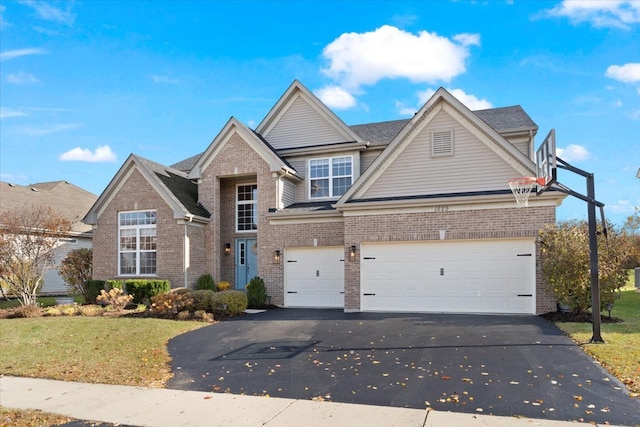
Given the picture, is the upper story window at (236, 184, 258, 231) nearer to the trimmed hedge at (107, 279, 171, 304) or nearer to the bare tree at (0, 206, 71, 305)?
the trimmed hedge at (107, 279, 171, 304)

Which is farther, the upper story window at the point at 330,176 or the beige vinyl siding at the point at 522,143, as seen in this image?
the upper story window at the point at 330,176

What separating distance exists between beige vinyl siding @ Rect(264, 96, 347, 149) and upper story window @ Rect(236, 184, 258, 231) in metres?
2.35

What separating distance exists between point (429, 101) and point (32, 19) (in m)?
13.3

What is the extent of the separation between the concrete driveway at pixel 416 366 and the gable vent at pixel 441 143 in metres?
5.56

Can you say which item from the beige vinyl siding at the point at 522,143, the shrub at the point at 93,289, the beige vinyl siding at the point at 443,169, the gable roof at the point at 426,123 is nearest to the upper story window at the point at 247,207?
the gable roof at the point at 426,123

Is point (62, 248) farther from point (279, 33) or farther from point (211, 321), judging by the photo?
point (279, 33)

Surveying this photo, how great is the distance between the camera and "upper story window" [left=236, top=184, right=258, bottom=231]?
19.7 metres

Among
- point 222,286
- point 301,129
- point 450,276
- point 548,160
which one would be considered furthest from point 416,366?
point 301,129

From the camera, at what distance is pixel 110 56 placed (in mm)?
15539

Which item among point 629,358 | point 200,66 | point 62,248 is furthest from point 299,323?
point 62,248

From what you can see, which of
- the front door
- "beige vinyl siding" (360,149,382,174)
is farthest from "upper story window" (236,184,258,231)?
"beige vinyl siding" (360,149,382,174)

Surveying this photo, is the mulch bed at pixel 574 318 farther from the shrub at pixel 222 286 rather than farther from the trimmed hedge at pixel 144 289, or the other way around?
the trimmed hedge at pixel 144 289

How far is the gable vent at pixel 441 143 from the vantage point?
48.6ft

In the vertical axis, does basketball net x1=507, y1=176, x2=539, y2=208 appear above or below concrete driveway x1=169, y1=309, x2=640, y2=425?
above
